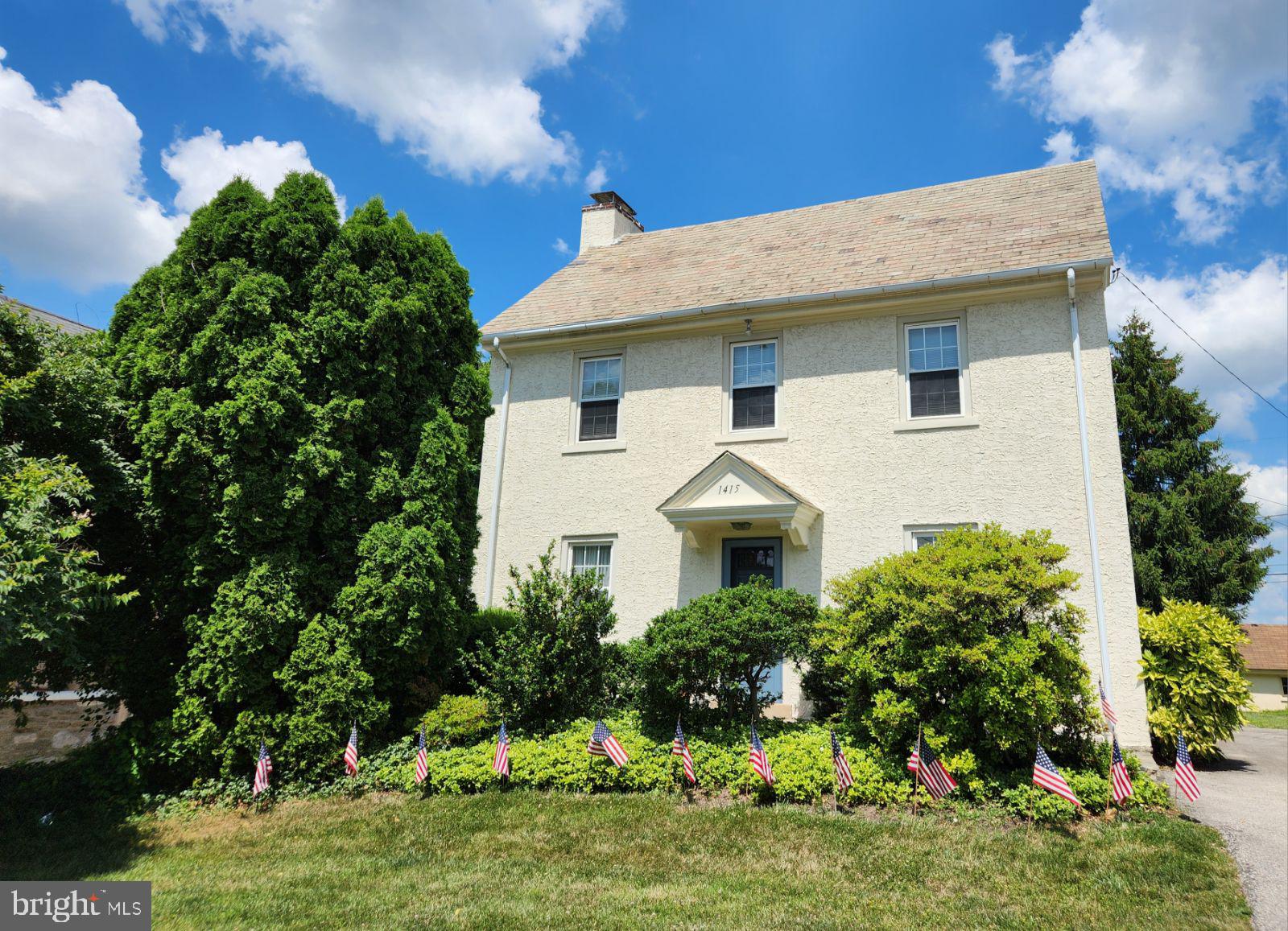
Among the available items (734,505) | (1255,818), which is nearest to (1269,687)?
(1255,818)

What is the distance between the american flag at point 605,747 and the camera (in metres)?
7.98

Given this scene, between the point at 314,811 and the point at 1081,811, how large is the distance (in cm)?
723

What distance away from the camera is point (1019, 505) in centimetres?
1056

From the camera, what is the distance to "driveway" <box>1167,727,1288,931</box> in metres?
5.48

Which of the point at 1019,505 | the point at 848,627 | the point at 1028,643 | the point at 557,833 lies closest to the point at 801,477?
the point at 1019,505

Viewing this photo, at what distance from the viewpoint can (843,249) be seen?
1336 cm

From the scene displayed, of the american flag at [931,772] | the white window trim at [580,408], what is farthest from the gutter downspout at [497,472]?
the american flag at [931,772]

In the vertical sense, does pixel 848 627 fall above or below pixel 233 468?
below

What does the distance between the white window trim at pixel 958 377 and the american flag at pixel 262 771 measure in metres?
8.94

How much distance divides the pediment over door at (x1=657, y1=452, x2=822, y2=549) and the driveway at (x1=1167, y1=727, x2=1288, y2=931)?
17.3 feet

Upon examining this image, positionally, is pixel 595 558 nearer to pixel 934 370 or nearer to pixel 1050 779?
pixel 934 370

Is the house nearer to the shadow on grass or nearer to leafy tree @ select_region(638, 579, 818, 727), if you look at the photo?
leafy tree @ select_region(638, 579, 818, 727)

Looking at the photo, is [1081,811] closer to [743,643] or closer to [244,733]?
[743,643]

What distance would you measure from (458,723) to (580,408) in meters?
6.16
